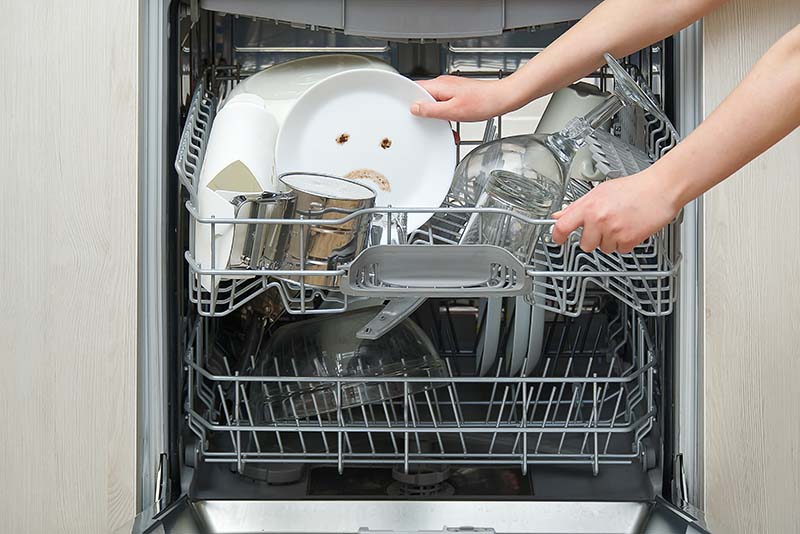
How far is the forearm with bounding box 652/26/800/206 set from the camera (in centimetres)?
82

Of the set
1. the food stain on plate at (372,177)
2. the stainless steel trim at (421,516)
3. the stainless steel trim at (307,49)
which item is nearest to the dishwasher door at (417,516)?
the stainless steel trim at (421,516)

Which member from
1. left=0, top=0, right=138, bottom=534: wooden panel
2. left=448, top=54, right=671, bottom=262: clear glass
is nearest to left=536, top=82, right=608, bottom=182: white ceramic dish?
left=448, top=54, right=671, bottom=262: clear glass

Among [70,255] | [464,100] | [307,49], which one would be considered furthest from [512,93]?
[70,255]

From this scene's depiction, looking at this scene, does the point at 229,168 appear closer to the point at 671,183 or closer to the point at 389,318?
the point at 389,318

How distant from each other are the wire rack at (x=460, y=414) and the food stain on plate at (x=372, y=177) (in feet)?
0.73

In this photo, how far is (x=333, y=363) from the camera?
4.17ft

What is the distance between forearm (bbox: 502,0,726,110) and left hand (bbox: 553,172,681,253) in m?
0.24

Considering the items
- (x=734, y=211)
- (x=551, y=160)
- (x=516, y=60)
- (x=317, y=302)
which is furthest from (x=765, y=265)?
(x=317, y=302)

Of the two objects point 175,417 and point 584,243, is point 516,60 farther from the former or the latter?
point 175,417

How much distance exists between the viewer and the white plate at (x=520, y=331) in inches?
47.7

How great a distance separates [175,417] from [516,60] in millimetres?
719

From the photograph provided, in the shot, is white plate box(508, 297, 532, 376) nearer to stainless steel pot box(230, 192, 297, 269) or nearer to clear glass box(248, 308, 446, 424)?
clear glass box(248, 308, 446, 424)

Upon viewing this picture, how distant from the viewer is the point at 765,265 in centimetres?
106

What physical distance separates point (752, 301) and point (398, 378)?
0.41m
